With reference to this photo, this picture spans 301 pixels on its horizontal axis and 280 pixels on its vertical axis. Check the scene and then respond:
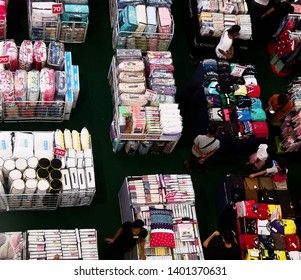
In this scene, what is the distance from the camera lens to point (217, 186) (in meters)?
10.7

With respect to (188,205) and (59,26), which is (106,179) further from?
(59,26)

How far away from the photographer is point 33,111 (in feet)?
34.2

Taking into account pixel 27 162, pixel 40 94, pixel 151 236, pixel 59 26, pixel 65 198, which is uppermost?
pixel 59 26

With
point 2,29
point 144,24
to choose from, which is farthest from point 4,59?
point 144,24

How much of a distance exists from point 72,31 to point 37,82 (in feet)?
7.43

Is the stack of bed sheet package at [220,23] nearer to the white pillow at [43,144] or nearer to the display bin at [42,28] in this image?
the display bin at [42,28]

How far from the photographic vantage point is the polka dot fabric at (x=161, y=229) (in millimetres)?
8875

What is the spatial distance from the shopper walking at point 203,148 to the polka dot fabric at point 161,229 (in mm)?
1595

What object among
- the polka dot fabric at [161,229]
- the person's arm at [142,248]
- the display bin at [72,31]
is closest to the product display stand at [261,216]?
the polka dot fabric at [161,229]

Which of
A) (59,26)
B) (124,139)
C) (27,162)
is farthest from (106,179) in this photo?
(59,26)

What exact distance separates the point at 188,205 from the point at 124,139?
6.46 feet

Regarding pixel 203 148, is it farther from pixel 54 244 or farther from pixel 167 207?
pixel 54 244

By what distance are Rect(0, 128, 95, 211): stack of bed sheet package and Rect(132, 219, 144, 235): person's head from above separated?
4.52 ft

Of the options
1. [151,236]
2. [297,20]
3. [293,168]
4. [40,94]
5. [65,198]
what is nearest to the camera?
[151,236]
